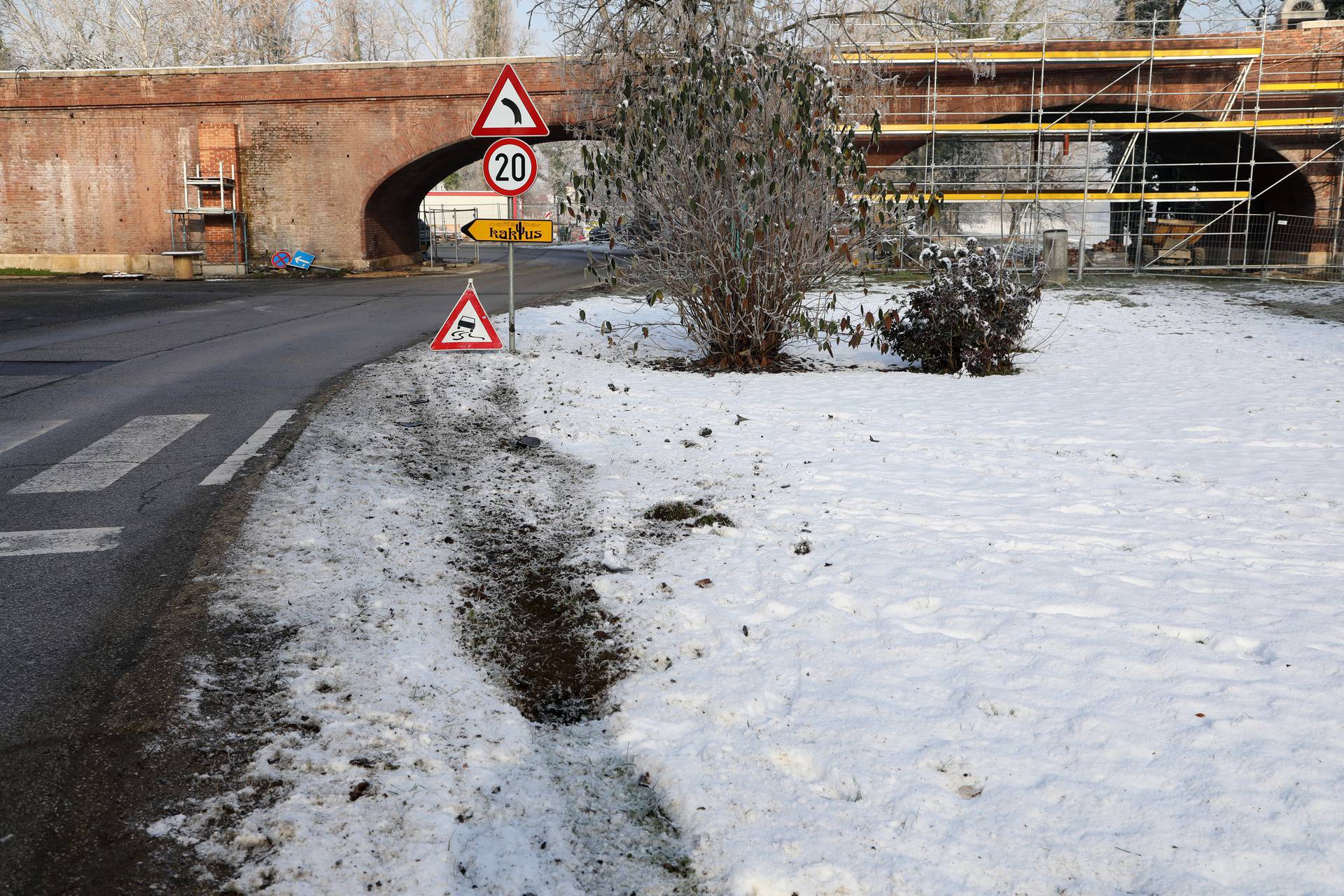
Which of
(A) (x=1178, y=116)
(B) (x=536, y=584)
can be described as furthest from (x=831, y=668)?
(A) (x=1178, y=116)

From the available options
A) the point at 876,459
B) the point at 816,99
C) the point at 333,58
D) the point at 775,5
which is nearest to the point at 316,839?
the point at 876,459

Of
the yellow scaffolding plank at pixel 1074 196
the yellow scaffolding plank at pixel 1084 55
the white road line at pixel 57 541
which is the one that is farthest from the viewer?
the yellow scaffolding plank at pixel 1084 55

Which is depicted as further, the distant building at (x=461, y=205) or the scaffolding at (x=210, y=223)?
the distant building at (x=461, y=205)

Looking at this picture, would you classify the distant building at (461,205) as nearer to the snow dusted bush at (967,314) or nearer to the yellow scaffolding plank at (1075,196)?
the yellow scaffolding plank at (1075,196)

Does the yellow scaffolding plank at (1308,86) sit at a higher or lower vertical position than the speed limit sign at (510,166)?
higher

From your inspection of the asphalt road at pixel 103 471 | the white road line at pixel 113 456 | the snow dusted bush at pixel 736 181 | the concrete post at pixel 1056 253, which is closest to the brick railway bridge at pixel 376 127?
the concrete post at pixel 1056 253

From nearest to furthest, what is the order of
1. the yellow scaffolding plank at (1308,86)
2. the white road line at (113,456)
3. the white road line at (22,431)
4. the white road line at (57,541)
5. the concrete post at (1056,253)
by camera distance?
the white road line at (57,541), the white road line at (113,456), the white road line at (22,431), the concrete post at (1056,253), the yellow scaffolding plank at (1308,86)

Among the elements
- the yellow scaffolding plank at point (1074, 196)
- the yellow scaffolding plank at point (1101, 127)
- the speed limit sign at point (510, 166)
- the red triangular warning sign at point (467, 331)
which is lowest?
the red triangular warning sign at point (467, 331)

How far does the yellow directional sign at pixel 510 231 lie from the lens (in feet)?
33.3

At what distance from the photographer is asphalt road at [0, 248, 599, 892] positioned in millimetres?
3451

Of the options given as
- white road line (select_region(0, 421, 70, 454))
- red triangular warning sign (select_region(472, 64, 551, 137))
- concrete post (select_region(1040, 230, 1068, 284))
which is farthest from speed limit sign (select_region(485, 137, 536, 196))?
concrete post (select_region(1040, 230, 1068, 284))

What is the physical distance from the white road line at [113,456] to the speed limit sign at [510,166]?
3.69 m

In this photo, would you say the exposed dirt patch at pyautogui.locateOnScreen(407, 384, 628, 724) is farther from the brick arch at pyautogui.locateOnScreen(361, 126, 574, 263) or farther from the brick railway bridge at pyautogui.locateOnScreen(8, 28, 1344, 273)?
the brick arch at pyautogui.locateOnScreen(361, 126, 574, 263)

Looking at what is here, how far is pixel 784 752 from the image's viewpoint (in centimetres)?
343
